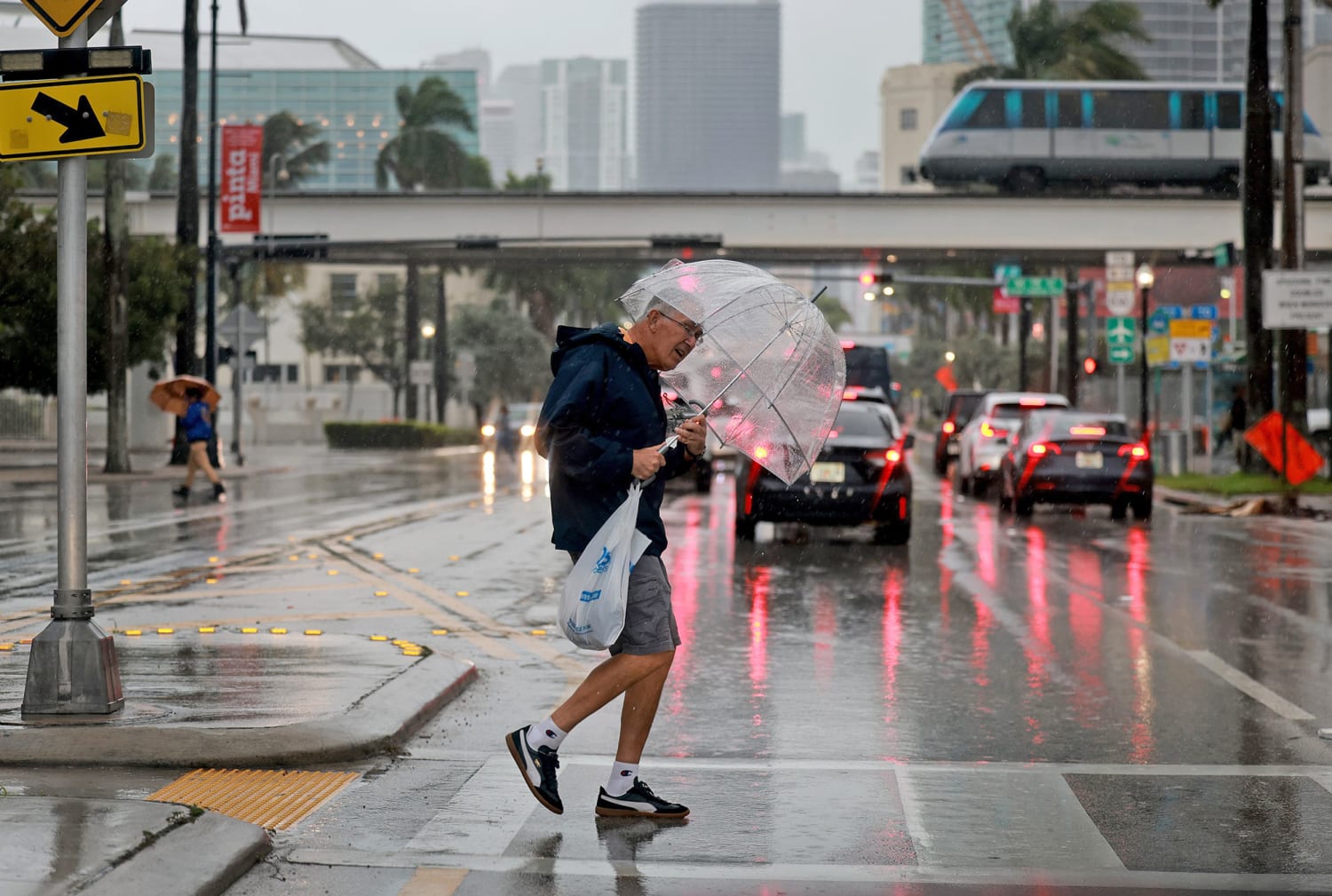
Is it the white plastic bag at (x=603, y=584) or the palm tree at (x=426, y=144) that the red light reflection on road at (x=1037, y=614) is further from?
the palm tree at (x=426, y=144)

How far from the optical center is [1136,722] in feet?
28.0

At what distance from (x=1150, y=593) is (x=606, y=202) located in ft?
133

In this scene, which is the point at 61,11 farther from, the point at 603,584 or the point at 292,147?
the point at 292,147

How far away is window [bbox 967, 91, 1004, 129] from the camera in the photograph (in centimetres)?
5094

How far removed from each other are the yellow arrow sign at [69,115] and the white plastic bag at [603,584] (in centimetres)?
310

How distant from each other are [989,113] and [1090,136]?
2.91 metres

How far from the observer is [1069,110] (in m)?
51.3

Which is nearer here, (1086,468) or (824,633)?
(824,633)

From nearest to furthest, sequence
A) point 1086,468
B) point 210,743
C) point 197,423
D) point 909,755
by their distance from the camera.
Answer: point 210,743
point 909,755
point 1086,468
point 197,423

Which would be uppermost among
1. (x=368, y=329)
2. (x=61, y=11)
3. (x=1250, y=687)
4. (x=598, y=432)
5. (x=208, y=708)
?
(x=368, y=329)

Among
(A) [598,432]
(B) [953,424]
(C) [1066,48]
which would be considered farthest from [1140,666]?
(C) [1066,48]

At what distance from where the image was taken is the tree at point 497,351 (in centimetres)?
8725

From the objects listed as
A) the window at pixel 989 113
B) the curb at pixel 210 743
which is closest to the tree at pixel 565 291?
the window at pixel 989 113

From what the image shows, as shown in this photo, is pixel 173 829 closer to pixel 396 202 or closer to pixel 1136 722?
pixel 1136 722
